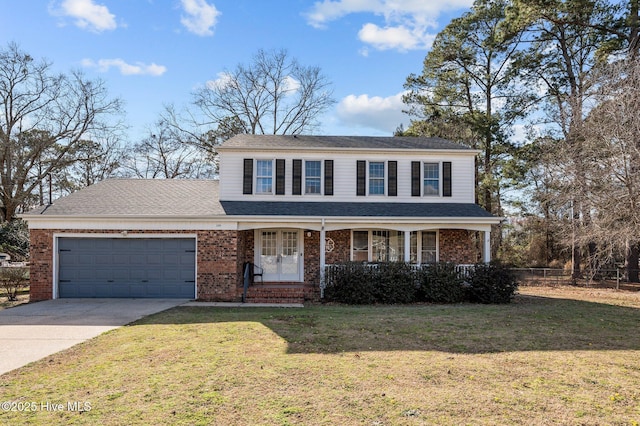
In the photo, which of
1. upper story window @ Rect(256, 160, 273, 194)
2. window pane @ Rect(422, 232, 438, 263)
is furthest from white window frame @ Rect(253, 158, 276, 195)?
window pane @ Rect(422, 232, 438, 263)

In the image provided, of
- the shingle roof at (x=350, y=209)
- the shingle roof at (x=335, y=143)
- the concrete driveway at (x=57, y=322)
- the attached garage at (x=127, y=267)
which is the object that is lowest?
the concrete driveway at (x=57, y=322)

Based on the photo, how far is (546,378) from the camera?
17.7ft

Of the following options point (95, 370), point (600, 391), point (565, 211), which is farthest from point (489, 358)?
point (565, 211)

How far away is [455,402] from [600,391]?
1.91m

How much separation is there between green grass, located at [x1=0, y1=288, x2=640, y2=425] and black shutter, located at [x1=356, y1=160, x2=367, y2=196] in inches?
260

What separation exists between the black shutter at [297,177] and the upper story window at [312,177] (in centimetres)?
20

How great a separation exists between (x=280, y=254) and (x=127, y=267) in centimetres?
502

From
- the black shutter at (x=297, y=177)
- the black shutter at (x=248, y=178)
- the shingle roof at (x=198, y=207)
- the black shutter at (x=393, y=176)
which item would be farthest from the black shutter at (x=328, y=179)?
the black shutter at (x=248, y=178)

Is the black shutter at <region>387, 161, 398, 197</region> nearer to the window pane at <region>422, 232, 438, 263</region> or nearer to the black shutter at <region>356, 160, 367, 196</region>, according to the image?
the black shutter at <region>356, 160, 367, 196</region>

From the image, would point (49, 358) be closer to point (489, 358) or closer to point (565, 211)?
point (489, 358)

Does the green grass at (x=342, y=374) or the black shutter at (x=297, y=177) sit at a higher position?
the black shutter at (x=297, y=177)

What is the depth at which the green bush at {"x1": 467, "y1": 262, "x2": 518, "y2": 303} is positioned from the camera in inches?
506

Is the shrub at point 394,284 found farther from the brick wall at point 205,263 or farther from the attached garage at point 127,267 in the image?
the attached garage at point 127,267

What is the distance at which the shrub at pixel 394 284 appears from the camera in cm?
1261
